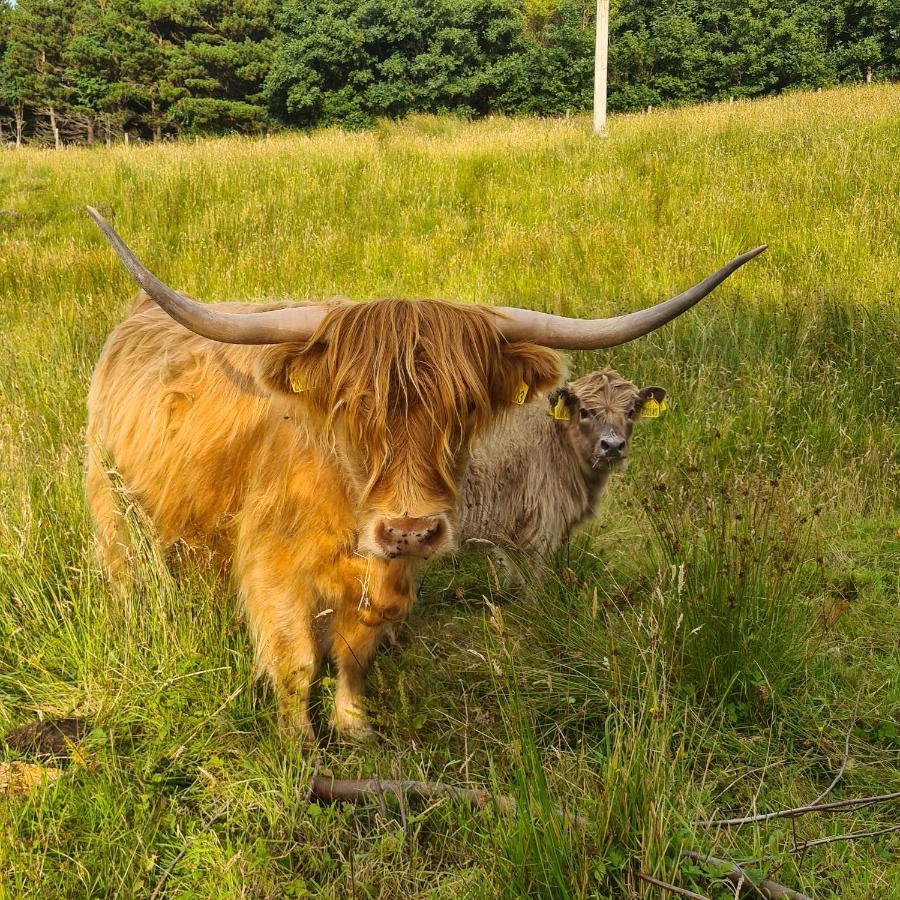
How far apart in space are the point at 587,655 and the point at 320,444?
1.14 metres

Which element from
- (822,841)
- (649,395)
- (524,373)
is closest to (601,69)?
(649,395)

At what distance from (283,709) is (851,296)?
16.4ft

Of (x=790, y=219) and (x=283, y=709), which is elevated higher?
(x=790, y=219)

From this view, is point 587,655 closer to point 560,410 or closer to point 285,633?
point 285,633

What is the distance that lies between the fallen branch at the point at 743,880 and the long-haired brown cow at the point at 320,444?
3.20 feet

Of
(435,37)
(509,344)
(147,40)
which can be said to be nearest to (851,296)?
(509,344)

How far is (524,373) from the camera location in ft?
8.09

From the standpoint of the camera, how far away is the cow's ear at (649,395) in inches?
159

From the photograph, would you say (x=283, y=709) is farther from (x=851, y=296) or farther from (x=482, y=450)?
(x=851, y=296)

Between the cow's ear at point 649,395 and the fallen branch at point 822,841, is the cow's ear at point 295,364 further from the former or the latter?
the cow's ear at point 649,395

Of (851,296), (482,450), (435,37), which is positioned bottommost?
(482,450)

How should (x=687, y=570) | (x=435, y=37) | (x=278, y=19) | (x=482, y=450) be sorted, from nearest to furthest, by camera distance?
A: 1. (x=687, y=570)
2. (x=482, y=450)
3. (x=435, y=37)
4. (x=278, y=19)

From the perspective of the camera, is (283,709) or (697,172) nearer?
(283,709)

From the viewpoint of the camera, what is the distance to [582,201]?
27.3ft
